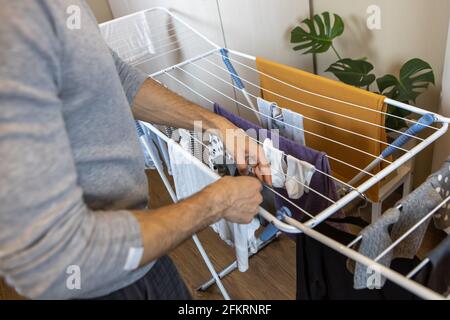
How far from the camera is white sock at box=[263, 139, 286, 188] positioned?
3.47 ft

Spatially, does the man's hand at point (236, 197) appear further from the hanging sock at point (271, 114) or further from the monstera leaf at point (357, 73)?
the monstera leaf at point (357, 73)

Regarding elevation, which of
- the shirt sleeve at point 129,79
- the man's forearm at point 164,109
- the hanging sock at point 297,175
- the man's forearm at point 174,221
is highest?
the shirt sleeve at point 129,79

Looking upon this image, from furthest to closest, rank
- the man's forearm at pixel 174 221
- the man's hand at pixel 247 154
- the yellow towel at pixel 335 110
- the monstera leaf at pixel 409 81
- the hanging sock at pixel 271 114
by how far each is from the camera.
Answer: the monstera leaf at pixel 409 81, the hanging sock at pixel 271 114, the yellow towel at pixel 335 110, the man's hand at pixel 247 154, the man's forearm at pixel 174 221

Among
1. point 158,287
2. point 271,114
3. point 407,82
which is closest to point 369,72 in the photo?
point 407,82

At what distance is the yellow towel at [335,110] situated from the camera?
1207mm

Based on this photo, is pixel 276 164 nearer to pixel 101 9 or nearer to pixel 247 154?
pixel 247 154

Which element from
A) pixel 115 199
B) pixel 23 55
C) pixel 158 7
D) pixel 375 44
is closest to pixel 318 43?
pixel 375 44

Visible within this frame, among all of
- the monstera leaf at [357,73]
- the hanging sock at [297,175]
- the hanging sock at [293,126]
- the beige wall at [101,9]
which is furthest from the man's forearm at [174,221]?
the beige wall at [101,9]

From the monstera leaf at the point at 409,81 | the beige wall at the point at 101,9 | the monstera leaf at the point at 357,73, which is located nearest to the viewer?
the monstera leaf at the point at 409,81

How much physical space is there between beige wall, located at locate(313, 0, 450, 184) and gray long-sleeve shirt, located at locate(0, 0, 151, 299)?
4.50ft

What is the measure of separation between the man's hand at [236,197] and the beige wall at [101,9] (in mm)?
2374

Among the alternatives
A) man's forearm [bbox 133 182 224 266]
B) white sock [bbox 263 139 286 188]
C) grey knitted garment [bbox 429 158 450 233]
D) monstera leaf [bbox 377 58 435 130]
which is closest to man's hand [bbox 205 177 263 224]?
man's forearm [bbox 133 182 224 266]

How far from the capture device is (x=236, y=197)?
2.50 feet

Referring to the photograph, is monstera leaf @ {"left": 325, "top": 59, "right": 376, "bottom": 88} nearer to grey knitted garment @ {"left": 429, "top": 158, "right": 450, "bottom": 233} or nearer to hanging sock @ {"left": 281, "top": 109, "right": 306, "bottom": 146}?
hanging sock @ {"left": 281, "top": 109, "right": 306, "bottom": 146}
